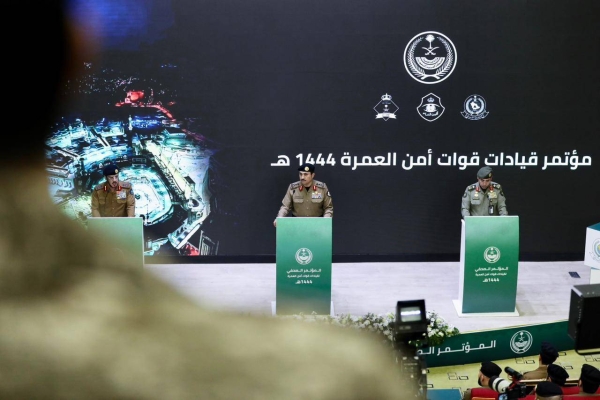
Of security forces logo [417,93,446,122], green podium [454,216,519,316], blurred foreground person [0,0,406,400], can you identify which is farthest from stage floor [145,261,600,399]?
blurred foreground person [0,0,406,400]

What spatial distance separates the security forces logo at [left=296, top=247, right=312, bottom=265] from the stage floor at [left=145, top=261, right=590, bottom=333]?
1.46ft

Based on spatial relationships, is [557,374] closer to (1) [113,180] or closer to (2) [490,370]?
(2) [490,370]

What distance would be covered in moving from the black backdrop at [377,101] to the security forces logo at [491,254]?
1.76 meters

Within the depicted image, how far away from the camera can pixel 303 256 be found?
6.19 metres

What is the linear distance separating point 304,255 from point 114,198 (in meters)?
2.22

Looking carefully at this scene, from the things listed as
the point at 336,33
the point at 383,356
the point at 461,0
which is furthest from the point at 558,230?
the point at 383,356

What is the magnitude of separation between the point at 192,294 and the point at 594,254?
645 centimetres

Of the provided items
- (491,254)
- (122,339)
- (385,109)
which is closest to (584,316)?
(122,339)

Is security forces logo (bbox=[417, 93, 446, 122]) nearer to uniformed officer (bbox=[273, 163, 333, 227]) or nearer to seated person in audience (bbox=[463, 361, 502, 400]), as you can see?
uniformed officer (bbox=[273, 163, 333, 227])

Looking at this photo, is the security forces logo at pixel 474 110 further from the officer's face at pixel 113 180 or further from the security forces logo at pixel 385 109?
the officer's face at pixel 113 180

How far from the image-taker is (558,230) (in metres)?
8.12

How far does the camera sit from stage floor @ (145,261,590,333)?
21.6ft

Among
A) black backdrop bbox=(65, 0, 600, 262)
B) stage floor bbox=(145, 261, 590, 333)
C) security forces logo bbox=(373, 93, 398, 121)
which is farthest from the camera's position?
security forces logo bbox=(373, 93, 398, 121)

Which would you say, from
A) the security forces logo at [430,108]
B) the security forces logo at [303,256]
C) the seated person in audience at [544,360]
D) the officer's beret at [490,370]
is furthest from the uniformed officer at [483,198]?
the officer's beret at [490,370]
